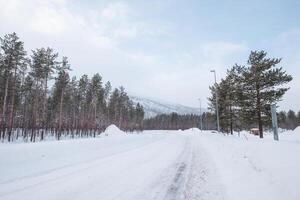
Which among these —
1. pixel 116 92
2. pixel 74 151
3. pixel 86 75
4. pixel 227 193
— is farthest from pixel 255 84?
pixel 116 92

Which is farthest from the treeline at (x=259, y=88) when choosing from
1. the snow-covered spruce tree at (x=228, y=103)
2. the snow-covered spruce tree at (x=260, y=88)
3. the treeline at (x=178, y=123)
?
the treeline at (x=178, y=123)

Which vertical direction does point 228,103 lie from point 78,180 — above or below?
above

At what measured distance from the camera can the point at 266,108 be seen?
2655cm

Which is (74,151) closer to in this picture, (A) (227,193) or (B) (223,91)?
(A) (227,193)

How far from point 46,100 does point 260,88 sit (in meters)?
42.7

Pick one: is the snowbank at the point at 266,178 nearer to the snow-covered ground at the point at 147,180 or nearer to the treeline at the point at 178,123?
the snow-covered ground at the point at 147,180

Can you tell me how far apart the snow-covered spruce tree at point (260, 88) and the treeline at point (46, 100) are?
26.6m

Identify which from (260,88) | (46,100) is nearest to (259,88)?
(260,88)

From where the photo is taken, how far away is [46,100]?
50.2 m

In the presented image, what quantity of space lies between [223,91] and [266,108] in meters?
17.0

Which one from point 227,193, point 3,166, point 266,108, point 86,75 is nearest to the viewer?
point 227,193

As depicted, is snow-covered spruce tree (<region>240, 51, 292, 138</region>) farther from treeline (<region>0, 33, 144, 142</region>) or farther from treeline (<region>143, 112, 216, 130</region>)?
treeline (<region>143, 112, 216, 130</region>)

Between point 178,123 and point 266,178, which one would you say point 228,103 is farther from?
point 178,123

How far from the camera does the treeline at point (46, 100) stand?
3451 centimetres
